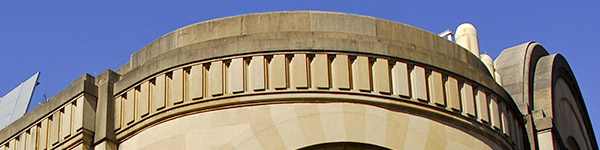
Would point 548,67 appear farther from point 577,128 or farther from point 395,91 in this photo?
point 395,91

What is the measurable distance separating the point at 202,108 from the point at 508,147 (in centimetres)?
669

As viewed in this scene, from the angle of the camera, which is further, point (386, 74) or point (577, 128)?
point (577, 128)

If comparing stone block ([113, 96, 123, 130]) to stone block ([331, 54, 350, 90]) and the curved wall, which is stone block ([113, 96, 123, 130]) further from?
stone block ([331, 54, 350, 90])

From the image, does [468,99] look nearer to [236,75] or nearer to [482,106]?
[482,106]

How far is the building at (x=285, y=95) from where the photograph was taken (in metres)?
26.4

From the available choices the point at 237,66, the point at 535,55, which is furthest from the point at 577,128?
the point at 237,66

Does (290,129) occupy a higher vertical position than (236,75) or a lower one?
lower

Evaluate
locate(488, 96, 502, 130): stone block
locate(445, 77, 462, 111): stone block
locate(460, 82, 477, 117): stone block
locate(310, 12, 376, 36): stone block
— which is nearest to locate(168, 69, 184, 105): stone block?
locate(310, 12, 376, 36): stone block

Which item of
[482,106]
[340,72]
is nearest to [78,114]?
[340,72]

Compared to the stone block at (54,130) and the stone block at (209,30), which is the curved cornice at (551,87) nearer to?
the stone block at (209,30)

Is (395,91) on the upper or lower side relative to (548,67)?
lower

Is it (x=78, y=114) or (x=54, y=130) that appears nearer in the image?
(x=78, y=114)

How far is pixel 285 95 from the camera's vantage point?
26.4 m

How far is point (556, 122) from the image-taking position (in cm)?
3183
